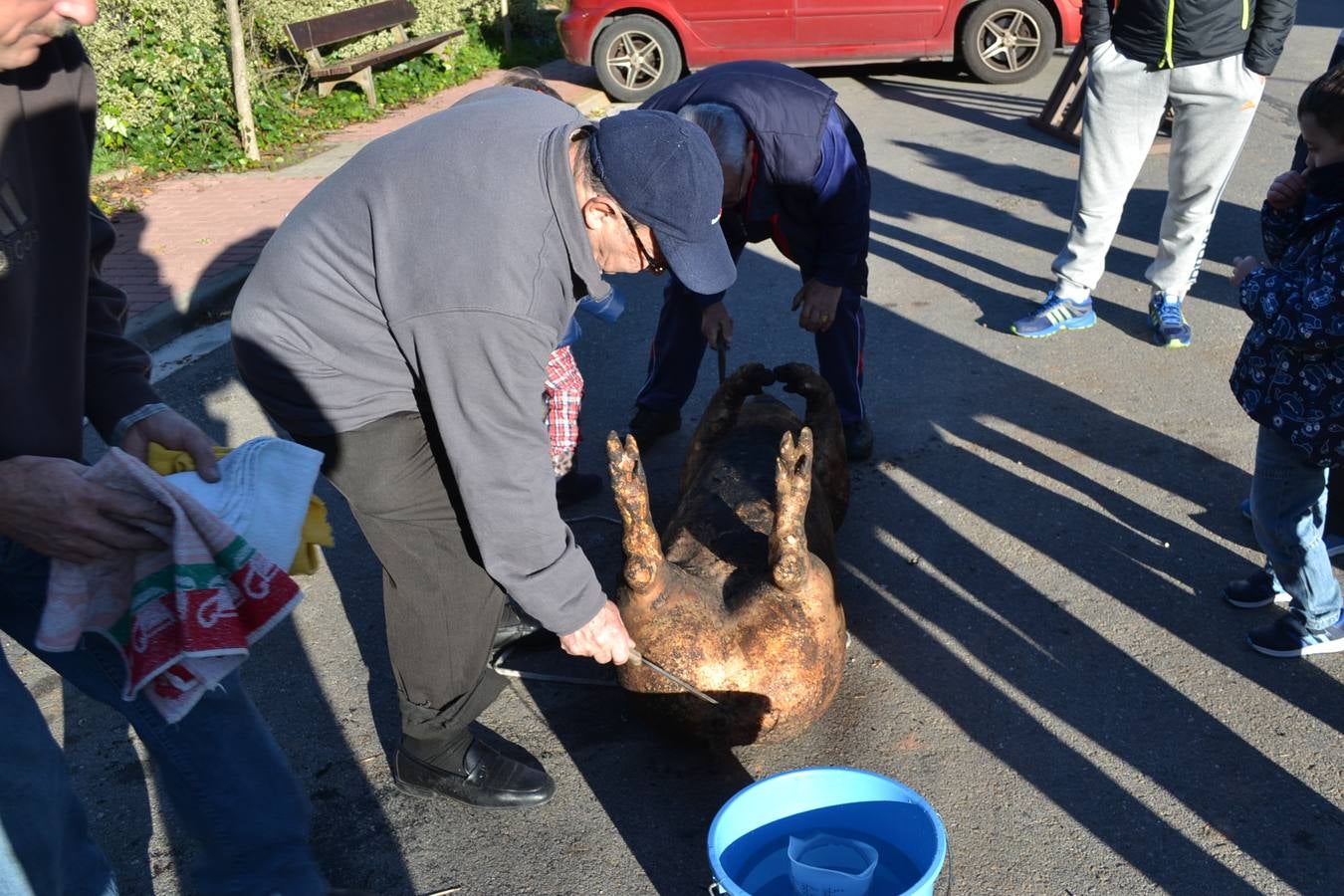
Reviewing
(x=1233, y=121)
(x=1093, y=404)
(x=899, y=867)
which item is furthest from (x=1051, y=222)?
(x=899, y=867)

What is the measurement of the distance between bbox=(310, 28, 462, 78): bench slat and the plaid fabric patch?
23.3 ft

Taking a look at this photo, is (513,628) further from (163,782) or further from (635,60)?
(635,60)

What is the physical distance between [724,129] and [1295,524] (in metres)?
1.97

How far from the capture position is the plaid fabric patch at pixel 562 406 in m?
3.86

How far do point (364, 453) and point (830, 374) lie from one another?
2.32m

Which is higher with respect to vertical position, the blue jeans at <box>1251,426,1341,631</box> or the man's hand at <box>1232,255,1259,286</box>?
the man's hand at <box>1232,255,1259,286</box>

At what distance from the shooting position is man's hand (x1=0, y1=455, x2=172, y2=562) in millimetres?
1750

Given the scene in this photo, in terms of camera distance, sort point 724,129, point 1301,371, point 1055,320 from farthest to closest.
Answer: point 1055,320, point 724,129, point 1301,371

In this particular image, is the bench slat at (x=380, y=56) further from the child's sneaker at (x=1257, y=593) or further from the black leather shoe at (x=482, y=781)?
the child's sneaker at (x=1257, y=593)

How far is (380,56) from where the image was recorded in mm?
10312

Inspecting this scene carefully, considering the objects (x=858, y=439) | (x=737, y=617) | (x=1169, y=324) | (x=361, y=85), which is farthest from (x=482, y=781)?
(x=361, y=85)

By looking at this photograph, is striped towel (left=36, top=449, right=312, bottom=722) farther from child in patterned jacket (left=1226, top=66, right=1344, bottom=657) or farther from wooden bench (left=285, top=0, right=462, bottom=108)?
wooden bench (left=285, top=0, right=462, bottom=108)

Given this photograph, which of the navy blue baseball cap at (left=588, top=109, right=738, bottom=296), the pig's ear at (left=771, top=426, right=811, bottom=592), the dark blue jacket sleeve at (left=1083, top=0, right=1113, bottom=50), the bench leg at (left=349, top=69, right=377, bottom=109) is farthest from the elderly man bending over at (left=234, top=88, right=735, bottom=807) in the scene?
the bench leg at (left=349, top=69, right=377, bottom=109)

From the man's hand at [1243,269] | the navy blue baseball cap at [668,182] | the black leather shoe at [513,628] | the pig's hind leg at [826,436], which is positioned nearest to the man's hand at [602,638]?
the navy blue baseball cap at [668,182]
